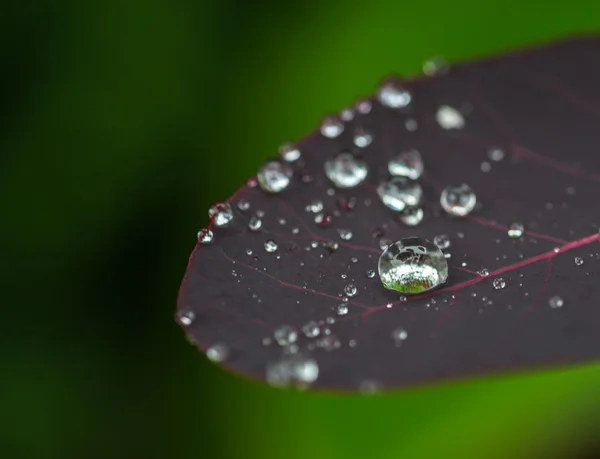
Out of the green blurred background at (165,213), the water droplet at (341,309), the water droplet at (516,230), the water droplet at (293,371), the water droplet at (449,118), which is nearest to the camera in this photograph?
the water droplet at (293,371)

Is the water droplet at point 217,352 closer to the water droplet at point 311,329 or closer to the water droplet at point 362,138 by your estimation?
the water droplet at point 311,329

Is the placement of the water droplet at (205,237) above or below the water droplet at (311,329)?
above

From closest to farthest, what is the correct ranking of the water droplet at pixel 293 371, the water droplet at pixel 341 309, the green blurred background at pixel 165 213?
the water droplet at pixel 293 371
the water droplet at pixel 341 309
the green blurred background at pixel 165 213

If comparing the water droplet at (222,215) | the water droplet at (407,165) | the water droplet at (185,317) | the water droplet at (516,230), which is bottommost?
the water droplet at (185,317)

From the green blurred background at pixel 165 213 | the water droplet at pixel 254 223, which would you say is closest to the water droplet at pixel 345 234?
the water droplet at pixel 254 223

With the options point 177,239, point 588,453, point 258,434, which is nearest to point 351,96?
point 177,239

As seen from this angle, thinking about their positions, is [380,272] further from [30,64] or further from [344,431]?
[30,64]

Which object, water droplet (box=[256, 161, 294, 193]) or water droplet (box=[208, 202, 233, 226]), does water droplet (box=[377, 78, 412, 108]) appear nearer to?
water droplet (box=[256, 161, 294, 193])
